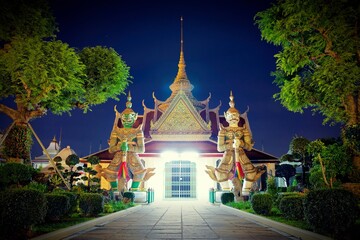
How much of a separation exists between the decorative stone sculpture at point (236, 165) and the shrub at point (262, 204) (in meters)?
5.84

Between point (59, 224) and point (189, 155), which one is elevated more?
point (189, 155)

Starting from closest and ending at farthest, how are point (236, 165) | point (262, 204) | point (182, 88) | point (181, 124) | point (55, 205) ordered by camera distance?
point (55, 205) < point (262, 204) < point (236, 165) < point (181, 124) < point (182, 88)

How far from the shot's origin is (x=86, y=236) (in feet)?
24.2

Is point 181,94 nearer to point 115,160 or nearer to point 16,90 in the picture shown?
point 115,160

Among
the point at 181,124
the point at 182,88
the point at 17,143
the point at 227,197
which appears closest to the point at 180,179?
the point at 181,124

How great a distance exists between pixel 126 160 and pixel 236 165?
6385mm

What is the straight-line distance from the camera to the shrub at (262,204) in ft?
37.0

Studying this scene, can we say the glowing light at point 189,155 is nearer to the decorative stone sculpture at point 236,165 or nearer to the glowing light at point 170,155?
the glowing light at point 170,155

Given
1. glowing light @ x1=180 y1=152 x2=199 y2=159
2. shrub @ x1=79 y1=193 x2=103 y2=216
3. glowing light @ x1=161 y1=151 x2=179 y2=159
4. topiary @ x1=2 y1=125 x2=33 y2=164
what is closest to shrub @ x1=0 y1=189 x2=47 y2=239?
shrub @ x1=79 y1=193 x2=103 y2=216

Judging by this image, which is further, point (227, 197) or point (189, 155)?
point (189, 155)

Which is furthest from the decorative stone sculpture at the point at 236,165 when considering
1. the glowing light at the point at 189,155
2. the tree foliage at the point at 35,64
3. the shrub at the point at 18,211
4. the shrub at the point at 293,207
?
the shrub at the point at 18,211

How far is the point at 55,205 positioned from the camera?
9.15 metres

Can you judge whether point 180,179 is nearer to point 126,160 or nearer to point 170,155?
point 170,155

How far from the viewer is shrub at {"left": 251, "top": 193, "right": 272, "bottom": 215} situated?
11.3 m
